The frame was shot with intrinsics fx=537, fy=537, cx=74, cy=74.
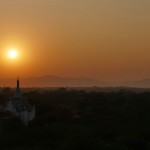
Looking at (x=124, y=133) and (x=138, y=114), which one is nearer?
(x=124, y=133)

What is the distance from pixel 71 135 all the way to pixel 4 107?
12819mm

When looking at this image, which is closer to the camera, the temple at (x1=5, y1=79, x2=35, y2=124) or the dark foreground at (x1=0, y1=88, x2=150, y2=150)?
the dark foreground at (x1=0, y1=88, x2=150, y2=150)

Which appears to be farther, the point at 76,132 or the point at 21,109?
the point at 21,109

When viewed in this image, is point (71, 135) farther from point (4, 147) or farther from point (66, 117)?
point (66, 117)

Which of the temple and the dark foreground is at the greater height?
the temple

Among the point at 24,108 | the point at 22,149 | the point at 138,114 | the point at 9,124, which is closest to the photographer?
the point at 22,149

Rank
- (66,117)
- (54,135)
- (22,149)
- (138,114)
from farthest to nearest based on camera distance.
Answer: (138,114), (66,117), (54,135), (22,149)

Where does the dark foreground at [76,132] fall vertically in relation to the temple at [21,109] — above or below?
below

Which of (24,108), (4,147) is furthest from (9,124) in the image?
(4,147)

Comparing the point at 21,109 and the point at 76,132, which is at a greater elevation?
the point at 21,109

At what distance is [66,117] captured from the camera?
53.5 m

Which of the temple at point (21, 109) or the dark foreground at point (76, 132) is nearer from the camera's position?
the dark foreground at point (76, 132)

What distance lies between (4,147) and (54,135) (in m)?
6.26

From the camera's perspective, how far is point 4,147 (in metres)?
34.4
